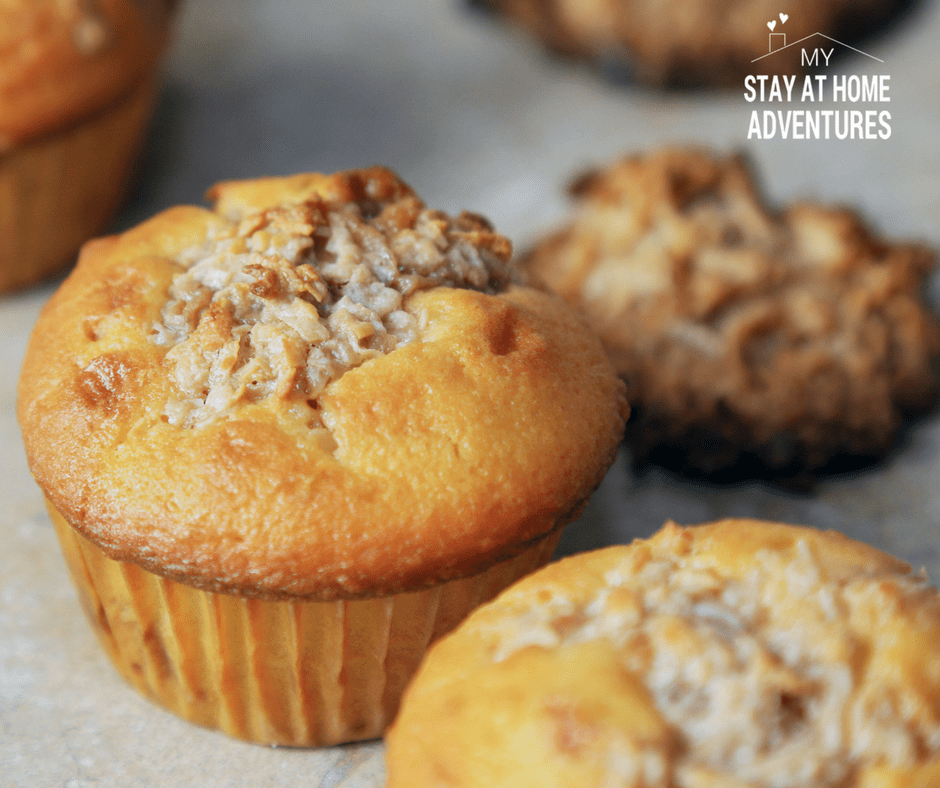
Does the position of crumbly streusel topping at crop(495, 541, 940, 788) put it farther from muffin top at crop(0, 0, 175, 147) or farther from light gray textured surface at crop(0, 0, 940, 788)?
muffin top at crop(0, 0, 175, 147)

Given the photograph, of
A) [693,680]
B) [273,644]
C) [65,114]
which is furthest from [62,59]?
[693,680]

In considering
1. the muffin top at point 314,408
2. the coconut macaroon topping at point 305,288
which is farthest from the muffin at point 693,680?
the coconut macaroon topping at point 305,288

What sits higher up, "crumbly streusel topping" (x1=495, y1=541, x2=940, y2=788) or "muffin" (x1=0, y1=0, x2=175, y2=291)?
"muffin" (x1=0, y1=0, x2=175, y2=291)

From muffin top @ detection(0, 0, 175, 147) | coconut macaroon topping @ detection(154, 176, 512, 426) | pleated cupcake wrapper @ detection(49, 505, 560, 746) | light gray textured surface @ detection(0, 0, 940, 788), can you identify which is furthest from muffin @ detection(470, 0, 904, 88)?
pleated cupcake wrapper @ detection(49, 505, 560, 746)

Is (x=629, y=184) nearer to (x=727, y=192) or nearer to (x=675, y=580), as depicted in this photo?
(x=727, y=192)

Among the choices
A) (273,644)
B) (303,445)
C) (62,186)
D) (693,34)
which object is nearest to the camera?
(303,445)

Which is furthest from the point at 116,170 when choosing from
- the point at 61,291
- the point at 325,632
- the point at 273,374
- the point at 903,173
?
the point at 903,173

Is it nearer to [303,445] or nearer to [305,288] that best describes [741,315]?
[305,288]
